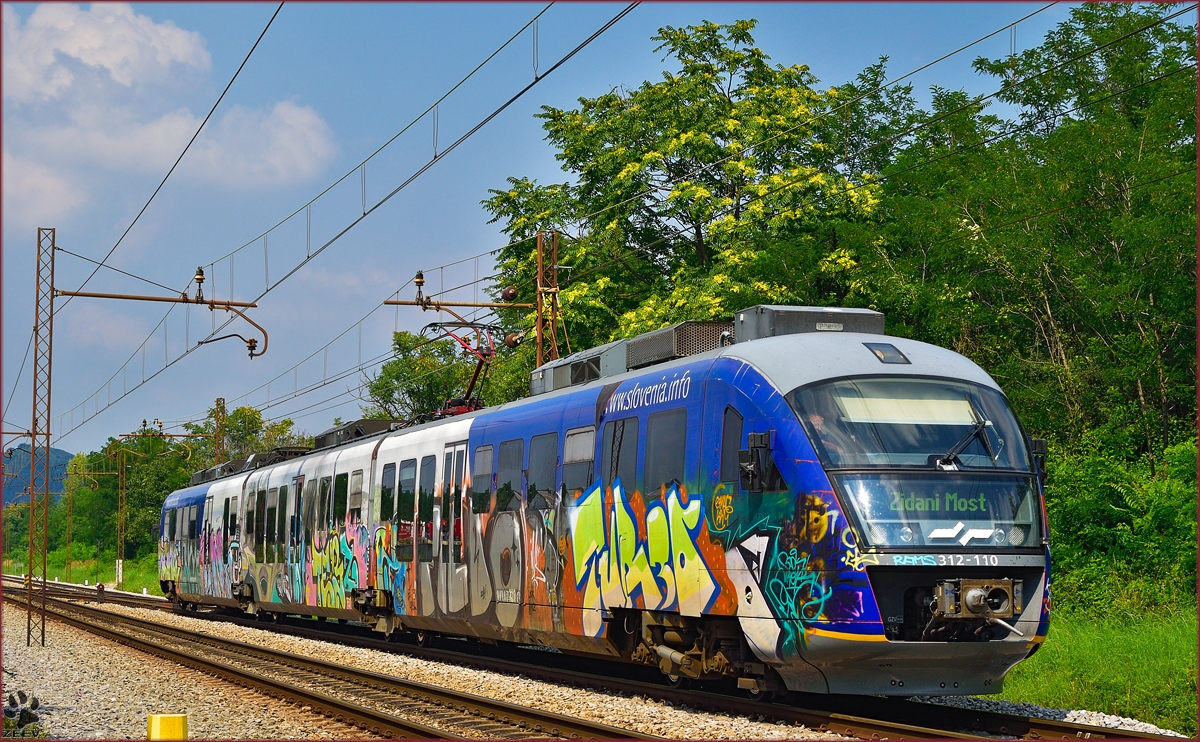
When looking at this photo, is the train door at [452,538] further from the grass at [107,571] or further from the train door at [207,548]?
the grass at [107,571]

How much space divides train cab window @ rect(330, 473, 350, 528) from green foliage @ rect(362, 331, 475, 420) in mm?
39284

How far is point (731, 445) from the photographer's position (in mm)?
12148

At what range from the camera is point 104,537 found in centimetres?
11244

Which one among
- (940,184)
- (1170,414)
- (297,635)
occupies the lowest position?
(297,635)

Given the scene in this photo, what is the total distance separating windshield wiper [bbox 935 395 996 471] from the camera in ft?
36.4

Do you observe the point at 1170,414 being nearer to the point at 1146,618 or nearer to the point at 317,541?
the point at 1146,618

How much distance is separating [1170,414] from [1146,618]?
909cm

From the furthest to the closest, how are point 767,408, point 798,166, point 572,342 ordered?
point 572,342 → point 798,166 → point 767,408

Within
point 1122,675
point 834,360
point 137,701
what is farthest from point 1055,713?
point 137,701

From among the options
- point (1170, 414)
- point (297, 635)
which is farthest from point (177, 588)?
point (1170, 414)

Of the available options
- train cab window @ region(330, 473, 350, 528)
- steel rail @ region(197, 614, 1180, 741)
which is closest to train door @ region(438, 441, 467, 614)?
steel rail @ region(197, 614, 1180, 741)

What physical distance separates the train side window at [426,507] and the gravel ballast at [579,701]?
1.63 metres

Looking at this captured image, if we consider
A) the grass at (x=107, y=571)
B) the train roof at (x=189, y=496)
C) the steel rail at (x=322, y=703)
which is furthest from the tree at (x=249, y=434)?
the steel rail at (x=322, y=703)

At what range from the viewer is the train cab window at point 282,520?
2802 centimetres
